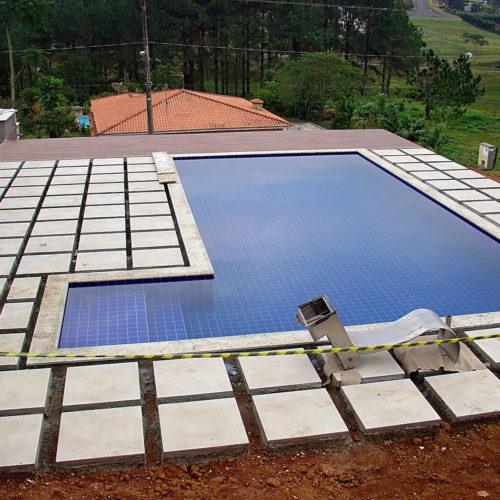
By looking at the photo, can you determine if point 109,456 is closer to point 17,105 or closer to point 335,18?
point 17,105

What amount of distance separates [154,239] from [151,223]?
0.54 meters

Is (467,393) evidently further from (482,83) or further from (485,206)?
(482,83)

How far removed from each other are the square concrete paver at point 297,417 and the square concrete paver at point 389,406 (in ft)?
0.51

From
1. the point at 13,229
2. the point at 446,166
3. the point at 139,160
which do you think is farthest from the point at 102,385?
the point at 446,166

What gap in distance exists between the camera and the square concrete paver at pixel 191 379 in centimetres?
421

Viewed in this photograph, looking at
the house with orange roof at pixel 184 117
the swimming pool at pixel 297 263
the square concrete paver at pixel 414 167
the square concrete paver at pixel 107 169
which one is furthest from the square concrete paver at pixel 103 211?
the house with orange roof at pixel 184 117

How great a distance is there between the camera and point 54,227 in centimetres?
741

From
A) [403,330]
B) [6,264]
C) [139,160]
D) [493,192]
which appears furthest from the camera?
[139,160]

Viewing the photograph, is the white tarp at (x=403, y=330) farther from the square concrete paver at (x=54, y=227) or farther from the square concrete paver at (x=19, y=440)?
the square concrete paver at (x=54, y=227)

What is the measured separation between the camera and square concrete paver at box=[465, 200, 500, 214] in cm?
840

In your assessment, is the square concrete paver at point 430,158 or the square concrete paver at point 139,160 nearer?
the square concrete paver at point 139,160

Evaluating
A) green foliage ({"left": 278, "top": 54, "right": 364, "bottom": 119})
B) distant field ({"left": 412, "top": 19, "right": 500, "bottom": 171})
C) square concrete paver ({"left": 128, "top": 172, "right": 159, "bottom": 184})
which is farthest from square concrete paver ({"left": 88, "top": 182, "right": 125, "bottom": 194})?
green foliage ({"left": 278, "top": 54, "right": 364, "bottom": 119})

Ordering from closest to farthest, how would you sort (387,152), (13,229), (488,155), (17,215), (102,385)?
(102,385), (13,229), (17,215), (387,152), (488,155)

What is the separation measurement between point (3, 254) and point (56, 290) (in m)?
1.18
